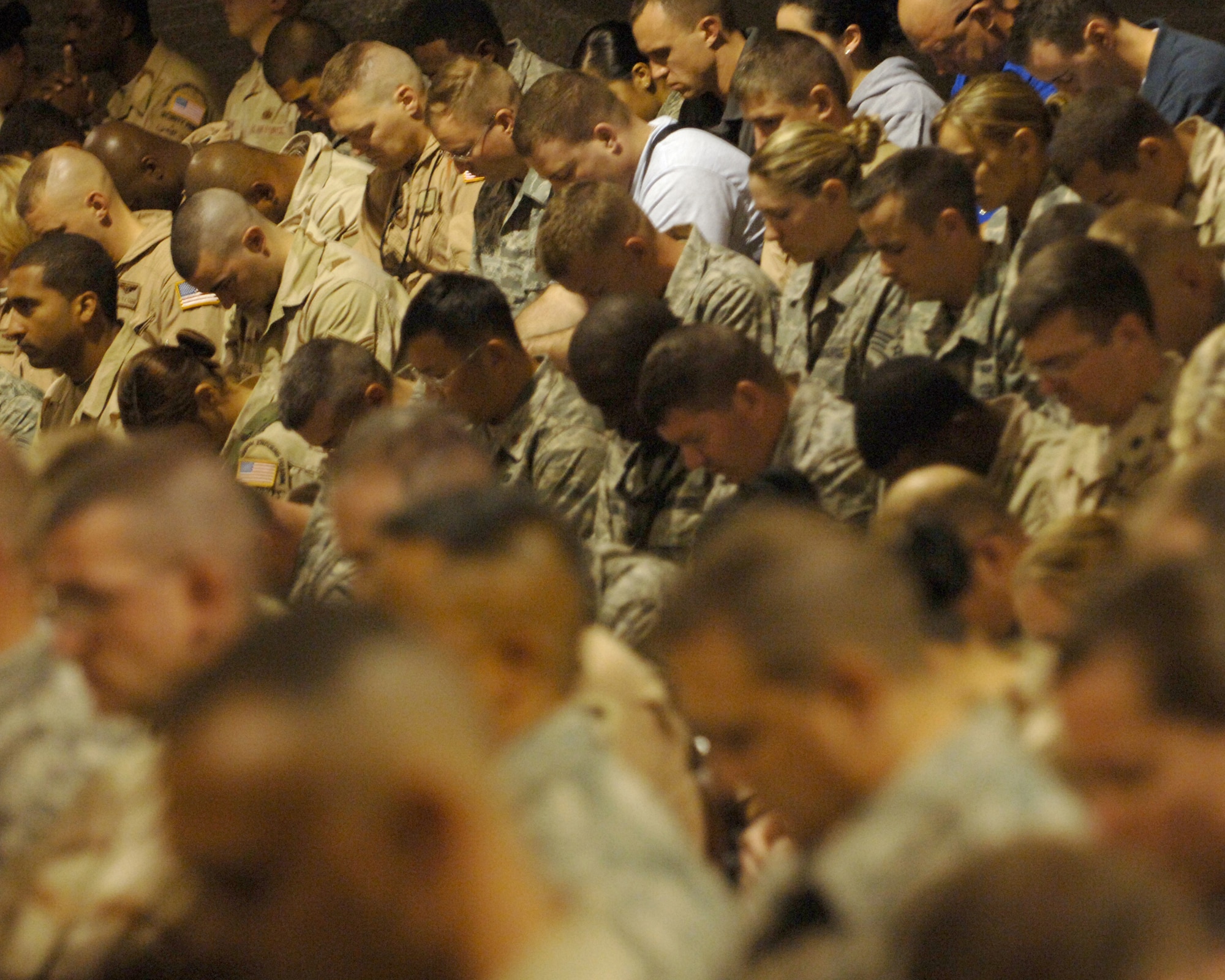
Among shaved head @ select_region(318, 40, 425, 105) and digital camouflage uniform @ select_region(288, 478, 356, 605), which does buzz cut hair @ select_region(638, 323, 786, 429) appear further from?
shaved head @ select_region(318, 40, 425, 105)

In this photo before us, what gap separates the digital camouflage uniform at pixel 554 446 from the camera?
11.2ft

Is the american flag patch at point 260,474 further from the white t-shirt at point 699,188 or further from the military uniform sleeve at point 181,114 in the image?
the military uniform sleeve at point 181,114

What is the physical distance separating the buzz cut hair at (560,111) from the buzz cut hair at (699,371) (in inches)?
48.1

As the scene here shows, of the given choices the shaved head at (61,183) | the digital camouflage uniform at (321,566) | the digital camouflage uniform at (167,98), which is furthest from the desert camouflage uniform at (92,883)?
the digital camouflage uniform at (167,98)

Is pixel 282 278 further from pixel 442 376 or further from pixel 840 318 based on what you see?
pixel 840 318

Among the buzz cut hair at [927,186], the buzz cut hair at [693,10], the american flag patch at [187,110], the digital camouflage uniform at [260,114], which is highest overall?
the buzz cut hair at [927,186]

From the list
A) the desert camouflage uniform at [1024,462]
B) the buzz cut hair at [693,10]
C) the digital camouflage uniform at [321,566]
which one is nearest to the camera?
the desert camouflage uniform at [1024,462]

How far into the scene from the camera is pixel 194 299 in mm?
4992

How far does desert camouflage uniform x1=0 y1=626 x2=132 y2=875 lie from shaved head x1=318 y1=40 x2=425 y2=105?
3.22 m

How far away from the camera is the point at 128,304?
17.4 feet

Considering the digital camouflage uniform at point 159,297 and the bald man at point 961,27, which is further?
the digital camouflage uniform at point 159,297

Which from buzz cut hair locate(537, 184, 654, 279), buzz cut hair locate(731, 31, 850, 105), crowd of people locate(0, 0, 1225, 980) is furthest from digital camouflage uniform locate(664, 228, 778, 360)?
buzz cut hair locate(731, 31, 850, 105)

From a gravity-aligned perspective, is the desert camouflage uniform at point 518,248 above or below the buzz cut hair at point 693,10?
below

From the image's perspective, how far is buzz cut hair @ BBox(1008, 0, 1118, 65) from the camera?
374 centimetres
